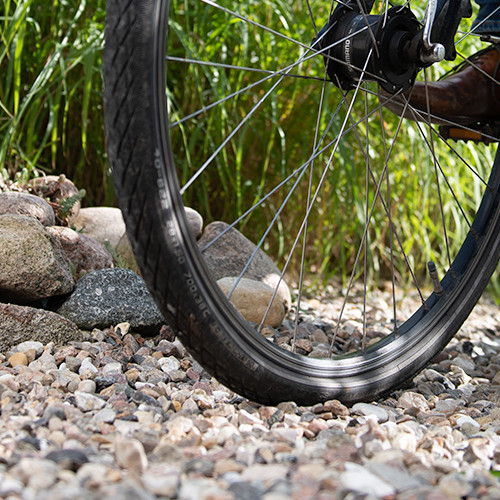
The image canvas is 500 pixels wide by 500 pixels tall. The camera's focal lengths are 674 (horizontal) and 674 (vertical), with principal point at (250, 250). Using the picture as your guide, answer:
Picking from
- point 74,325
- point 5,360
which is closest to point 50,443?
point 5,360

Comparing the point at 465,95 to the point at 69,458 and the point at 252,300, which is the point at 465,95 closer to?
the point at 252,300

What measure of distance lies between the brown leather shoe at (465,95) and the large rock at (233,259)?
71 centimetres

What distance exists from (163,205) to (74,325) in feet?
2.13

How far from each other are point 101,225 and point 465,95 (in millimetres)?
1200

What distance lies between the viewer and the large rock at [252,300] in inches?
70.8

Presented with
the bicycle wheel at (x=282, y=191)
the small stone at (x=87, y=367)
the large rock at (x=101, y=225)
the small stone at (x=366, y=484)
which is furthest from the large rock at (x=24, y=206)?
the small stone at (x=366, y=484)

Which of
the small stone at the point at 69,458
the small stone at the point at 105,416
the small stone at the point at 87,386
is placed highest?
the small stone at the point at 69,458

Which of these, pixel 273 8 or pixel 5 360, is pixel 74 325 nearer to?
pixel 5 360

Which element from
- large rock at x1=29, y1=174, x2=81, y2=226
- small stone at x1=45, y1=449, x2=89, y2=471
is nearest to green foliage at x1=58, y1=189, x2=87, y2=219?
large rock at x1=29, y1=174, x2=81, y2=226

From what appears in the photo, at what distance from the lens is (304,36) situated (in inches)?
96.7

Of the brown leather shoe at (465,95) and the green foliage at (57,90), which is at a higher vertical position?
the brown leather shoe at (465,95)

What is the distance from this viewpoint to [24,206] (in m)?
1.81

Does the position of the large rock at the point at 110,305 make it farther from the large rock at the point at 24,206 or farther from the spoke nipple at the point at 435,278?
the spoke nipple at the point at 435,278

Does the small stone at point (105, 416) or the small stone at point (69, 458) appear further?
the small stone at point (105, 416)
